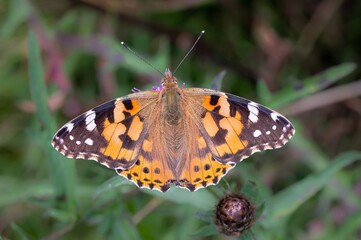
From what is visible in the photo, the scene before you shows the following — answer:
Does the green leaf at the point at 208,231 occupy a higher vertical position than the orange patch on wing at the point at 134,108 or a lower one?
lower

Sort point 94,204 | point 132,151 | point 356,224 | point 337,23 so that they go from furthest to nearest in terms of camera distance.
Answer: point 337,23, point 356,224, point 94,204, point 132,151

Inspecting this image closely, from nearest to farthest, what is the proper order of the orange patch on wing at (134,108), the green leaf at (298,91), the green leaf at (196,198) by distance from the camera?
the orange patch on wing at (134,108), the green leaf at (196,198), the green leaf at (298,91)

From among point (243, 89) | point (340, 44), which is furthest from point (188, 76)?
point (340, 44)

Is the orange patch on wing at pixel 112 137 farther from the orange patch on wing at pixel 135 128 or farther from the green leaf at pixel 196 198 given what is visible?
the green leaf at pixel 196 198

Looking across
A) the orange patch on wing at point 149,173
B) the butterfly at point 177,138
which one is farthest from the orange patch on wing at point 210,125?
the orange patch on wing at point 149,173

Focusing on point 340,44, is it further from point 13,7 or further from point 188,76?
point 13,7

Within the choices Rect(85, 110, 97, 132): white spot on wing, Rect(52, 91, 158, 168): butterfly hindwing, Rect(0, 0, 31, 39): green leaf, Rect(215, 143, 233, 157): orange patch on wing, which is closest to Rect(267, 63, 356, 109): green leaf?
Rect(215, 143, 233, 157): orange patch on wing
